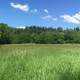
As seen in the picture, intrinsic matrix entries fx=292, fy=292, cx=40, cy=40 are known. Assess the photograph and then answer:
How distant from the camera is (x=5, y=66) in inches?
292

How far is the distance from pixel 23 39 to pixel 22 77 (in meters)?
43.1

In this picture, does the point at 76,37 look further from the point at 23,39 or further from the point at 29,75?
the point at 29,75

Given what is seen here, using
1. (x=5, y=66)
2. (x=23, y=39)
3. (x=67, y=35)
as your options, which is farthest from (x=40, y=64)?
(x=67, y=35)

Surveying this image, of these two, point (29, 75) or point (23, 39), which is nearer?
point (29, 75)

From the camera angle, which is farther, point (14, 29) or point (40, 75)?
point (14, 29)

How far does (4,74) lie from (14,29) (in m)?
53.8

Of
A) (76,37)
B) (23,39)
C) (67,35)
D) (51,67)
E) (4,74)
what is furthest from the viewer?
(67,35)

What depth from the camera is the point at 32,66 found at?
805 cm

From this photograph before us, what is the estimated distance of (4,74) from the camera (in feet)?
21.8

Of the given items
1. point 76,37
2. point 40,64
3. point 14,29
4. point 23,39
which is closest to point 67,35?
point 76,37

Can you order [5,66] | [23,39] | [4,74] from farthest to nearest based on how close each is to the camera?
1. [23,39]
2. [5,66]
3. [4,74]

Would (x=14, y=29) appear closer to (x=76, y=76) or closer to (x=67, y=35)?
(x=67, y=35)

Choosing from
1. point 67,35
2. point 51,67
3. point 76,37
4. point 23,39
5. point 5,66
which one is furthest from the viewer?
point 67,35

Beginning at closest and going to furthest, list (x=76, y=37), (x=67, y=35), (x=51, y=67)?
(x=51, y=67)
(x=76, y=37)
(x=67, y=35)
